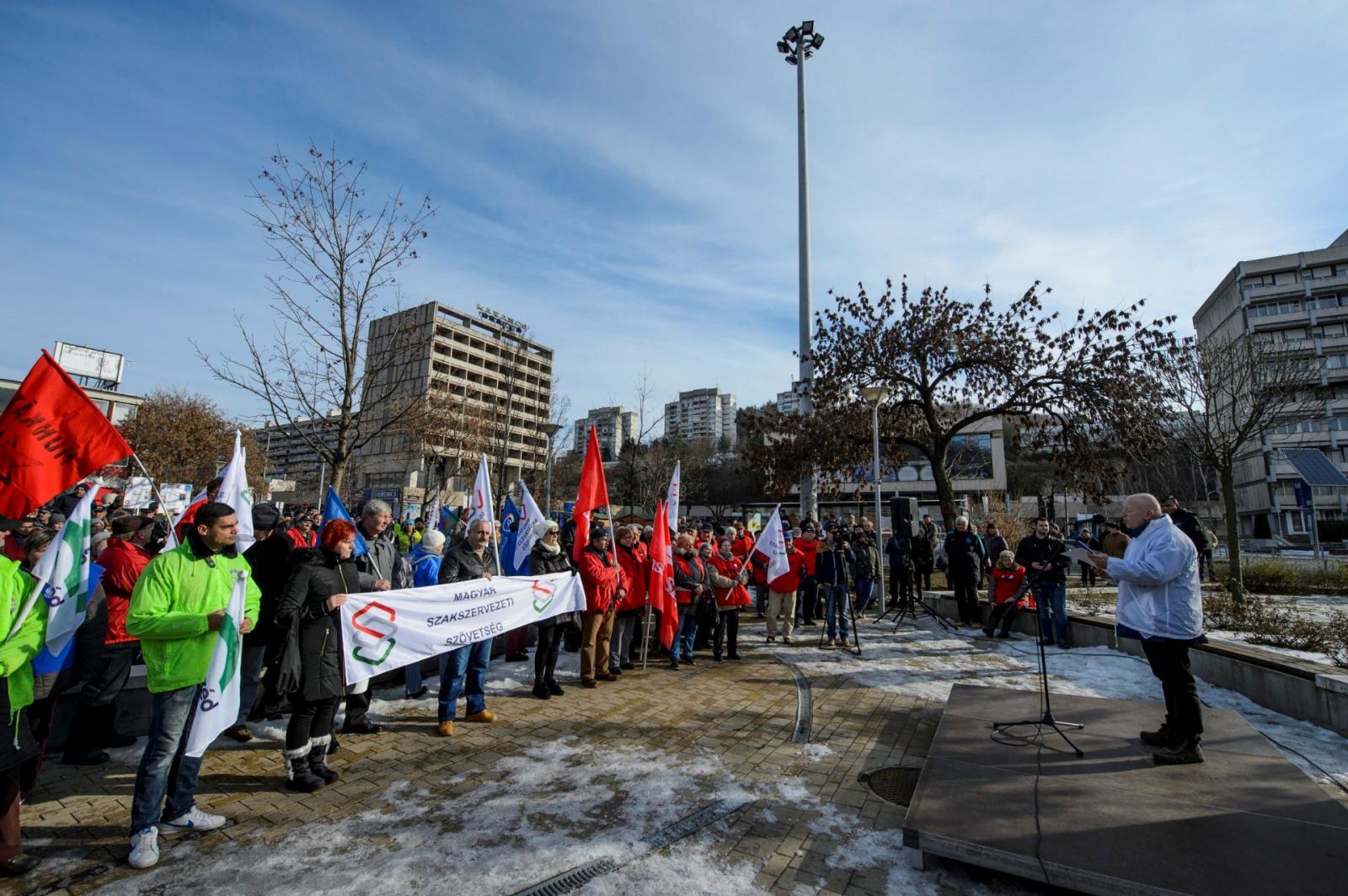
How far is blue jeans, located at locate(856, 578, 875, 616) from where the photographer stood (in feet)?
44.3

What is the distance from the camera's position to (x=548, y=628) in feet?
24.1

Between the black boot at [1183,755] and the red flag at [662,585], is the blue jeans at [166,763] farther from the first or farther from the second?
the black boot at [1183,755]

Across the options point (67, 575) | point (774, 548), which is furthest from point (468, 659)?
point (774, 548)

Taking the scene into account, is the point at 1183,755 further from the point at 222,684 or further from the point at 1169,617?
the point at 222,684

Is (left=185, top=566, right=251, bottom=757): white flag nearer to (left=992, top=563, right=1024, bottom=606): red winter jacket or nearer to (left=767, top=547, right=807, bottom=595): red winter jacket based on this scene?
(left=767, top=547, right=807, bottom=595): red winter jacket

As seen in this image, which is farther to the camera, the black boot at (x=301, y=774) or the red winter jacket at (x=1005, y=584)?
the red winter jacket at (x=1005, y=584)

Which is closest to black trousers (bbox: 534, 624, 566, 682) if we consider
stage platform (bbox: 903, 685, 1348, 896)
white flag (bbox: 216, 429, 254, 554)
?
white flag (bbox: 216, 429, 254, 554)

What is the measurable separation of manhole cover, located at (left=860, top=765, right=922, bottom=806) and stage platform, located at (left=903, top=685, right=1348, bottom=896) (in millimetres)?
352

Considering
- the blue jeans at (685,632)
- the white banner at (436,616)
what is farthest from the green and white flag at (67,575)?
the blue jeans at (685,632)

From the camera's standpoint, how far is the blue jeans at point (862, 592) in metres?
13.5

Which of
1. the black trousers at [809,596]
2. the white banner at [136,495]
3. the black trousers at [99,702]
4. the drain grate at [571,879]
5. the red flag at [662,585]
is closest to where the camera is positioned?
the drain grate at [571,879]

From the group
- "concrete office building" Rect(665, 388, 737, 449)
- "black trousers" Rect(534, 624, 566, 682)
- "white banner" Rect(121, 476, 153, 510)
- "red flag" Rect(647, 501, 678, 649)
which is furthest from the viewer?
"concrete office building" Rect(665, 388, 737, 449)

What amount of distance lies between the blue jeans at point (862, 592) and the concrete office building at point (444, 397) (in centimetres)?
1020

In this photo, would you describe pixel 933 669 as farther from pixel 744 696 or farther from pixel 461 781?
pixel 461 781
